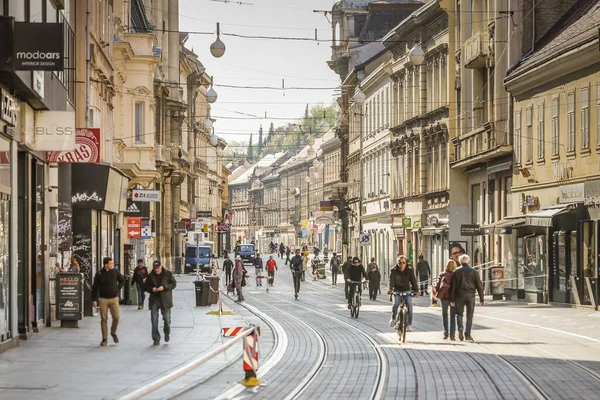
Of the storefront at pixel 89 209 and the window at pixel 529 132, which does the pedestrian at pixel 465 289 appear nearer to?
the storefront at pixel 89 209

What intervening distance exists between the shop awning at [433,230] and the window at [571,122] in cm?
1782

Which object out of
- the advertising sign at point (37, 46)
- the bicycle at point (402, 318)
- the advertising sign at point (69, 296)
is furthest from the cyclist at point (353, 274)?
the advertising sign at point (37, 46)

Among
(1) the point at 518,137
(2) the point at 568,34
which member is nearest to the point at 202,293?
(1) the point at 518,137

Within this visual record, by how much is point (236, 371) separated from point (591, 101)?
21.6 m

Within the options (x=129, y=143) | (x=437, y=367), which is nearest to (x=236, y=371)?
(x=437, y=367)

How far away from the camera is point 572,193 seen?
40.6m

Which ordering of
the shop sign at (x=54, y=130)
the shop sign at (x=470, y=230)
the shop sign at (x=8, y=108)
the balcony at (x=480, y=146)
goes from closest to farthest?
the shop sign at (x=8, y=108), the shop sign at (x=54, y=130), the shop sign at (x=470, y=230), the balcony at (x=480, y=146)

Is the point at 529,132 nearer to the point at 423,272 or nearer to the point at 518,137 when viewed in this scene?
the point at 518,137

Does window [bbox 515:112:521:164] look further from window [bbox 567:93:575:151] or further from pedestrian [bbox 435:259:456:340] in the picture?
pedestrian [bbox 435:259:456:340]

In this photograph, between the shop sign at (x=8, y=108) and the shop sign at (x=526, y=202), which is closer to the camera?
the shop sign at (x=8, y=108)

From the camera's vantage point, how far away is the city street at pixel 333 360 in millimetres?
17078

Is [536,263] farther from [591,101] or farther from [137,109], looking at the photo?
[137,109]

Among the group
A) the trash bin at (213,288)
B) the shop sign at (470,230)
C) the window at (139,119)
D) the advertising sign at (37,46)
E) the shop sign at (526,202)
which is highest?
the window at (139,119)

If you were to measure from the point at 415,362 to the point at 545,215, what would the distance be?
2020 centimetres
